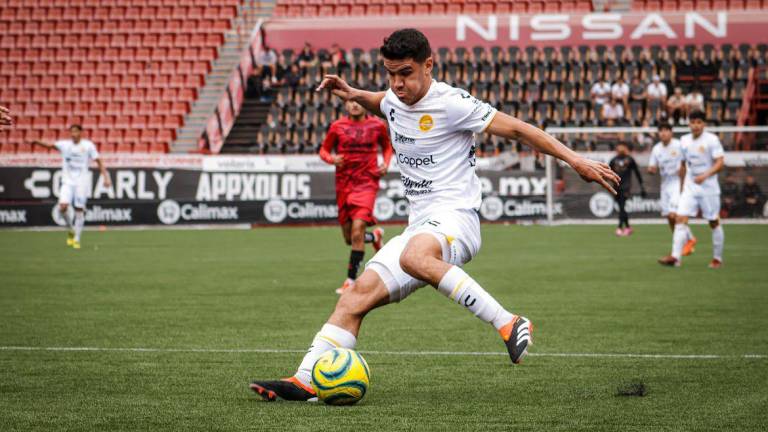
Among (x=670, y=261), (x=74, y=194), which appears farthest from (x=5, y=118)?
(x=74, y=194)

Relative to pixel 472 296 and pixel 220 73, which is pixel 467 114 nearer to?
pixel 472 296

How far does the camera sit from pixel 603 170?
577 cm

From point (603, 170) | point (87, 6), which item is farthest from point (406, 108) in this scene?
point (87, 6)

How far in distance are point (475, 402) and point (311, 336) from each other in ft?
10.1

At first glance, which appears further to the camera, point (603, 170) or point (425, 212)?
point (425, 212)

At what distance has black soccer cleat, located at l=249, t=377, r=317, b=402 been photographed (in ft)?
19.9

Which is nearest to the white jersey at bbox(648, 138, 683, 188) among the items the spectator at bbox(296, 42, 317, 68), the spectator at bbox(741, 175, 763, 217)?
the spectator at bbox(741, 175, 763, 217)

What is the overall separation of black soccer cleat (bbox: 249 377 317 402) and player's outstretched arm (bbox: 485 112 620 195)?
5.66 feet

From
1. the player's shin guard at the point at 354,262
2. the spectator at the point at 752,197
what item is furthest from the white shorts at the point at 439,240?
the spectator at the point at 752,197

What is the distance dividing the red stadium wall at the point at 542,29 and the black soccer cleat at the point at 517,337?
30.9m

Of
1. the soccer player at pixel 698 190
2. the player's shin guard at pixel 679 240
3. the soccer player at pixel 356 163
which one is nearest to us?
the soccer player at pixel 356 163

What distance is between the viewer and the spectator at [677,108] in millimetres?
30078

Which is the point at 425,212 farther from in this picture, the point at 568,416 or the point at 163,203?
the point at 163,203

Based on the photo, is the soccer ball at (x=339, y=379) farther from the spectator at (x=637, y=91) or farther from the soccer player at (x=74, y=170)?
the spectator at (x=637, y=91)
